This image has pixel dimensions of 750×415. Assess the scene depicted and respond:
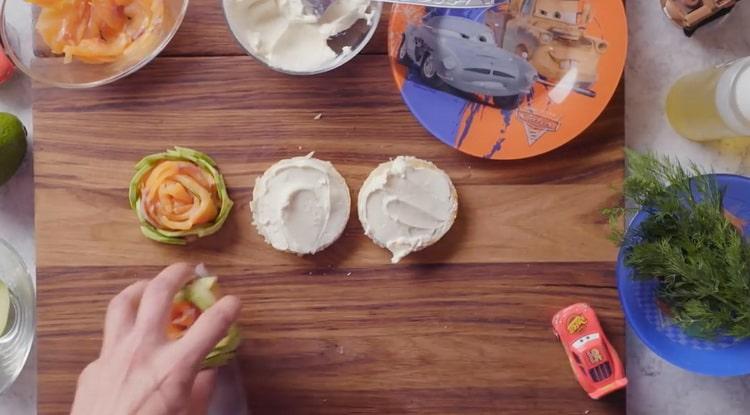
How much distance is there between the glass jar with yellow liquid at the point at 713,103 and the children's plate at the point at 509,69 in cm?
13

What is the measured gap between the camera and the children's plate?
1.22 meters

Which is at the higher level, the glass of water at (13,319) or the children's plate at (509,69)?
the children's plate at (509,69)

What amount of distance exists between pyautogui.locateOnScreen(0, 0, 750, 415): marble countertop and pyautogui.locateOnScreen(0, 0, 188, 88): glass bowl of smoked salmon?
15 centimetres

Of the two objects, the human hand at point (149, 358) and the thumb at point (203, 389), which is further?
the thumb at point (203, 389)

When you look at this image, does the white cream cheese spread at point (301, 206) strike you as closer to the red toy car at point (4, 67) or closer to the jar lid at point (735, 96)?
the red toy car at point (4, 67)

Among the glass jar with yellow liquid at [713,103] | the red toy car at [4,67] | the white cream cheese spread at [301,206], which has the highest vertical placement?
the glass jar with yellow liquid at [713,103]

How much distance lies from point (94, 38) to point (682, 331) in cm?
104

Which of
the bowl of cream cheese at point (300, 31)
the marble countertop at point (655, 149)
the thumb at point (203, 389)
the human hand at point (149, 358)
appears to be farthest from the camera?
the marble countertop at point (655, 149)

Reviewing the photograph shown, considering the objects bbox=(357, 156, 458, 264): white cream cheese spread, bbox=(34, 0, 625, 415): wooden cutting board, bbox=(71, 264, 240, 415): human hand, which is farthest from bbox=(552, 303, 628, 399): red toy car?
bbox=(71, 264, 240, 415): human hand

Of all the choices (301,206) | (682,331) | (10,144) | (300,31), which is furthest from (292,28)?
(682,331)

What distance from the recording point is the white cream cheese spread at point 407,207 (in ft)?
3.97

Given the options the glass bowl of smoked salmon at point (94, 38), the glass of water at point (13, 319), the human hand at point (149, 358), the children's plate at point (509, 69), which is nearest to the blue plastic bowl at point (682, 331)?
the children's plate at point (509, 69)

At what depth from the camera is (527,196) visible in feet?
4.10

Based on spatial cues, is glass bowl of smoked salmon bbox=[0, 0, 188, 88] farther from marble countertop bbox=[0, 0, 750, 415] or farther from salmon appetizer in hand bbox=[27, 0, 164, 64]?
marble countertop bbox=[0, 0, 750, 415]
